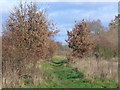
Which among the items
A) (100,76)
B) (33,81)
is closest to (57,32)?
(100,76)

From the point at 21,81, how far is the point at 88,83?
12.6 ft

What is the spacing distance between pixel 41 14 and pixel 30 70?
814 cm

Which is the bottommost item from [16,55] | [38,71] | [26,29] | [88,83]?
[88,83]

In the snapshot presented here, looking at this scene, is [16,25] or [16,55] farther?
[16,25]

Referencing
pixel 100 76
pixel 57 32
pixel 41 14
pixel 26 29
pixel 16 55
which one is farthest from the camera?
pixel 57 32

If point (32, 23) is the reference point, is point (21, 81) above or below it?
below

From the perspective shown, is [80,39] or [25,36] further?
[80,39]

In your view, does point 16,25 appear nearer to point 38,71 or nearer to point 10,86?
point 38,71

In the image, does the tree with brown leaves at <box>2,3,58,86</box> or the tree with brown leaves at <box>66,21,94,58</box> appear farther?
the tree with brown leaves at <box>66,21,94,58</box>

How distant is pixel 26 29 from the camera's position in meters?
17.0

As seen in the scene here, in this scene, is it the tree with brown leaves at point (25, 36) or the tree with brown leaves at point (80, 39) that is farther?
the tree with brown leaves at point (80, 39)

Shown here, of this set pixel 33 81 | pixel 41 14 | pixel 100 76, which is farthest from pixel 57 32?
pixel 33 81

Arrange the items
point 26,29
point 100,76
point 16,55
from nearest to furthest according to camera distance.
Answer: point 16,55 < point 100,76 < point 26,29

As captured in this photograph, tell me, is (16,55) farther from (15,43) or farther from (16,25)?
(16,25)
